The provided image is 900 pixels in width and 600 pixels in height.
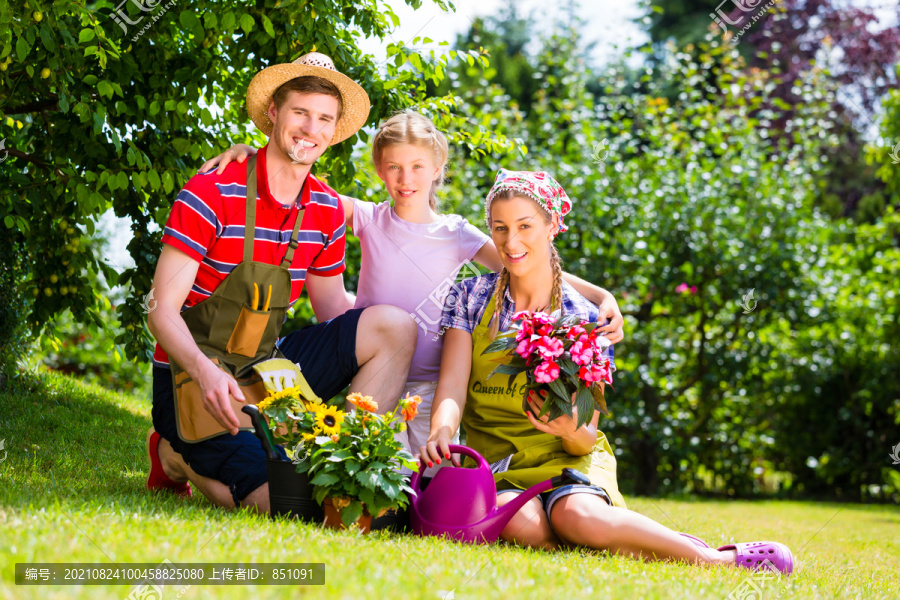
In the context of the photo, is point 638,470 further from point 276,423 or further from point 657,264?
point 276,423

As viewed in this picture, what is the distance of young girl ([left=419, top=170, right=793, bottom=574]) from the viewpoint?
2748mm

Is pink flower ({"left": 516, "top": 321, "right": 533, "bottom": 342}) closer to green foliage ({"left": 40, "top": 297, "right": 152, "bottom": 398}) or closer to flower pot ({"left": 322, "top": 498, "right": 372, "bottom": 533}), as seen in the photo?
flower pot ({"left": 322, "top": 498, "right": 372, "bottom": 533})

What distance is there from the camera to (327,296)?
355cm

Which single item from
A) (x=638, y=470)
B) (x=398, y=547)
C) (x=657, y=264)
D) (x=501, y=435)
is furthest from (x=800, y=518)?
(x=398, y=547)

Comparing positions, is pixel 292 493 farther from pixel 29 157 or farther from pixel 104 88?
pixel 29 157

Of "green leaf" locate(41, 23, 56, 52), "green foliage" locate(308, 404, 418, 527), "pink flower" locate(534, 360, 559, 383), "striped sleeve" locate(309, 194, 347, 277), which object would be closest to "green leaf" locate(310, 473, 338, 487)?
"green foliage" locate(308, 404, 418, 527)

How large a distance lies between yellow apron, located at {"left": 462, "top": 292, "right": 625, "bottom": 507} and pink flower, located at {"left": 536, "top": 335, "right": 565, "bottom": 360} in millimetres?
214

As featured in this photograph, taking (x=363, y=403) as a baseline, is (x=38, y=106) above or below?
above

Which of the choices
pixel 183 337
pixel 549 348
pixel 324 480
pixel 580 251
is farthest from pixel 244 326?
pixel 580 251

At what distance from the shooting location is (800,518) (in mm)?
6453

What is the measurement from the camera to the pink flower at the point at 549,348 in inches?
108

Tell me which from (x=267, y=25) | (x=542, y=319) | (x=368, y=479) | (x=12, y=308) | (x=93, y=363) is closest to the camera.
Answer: (x=368, y=479)

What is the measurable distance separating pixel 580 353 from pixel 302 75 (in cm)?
162

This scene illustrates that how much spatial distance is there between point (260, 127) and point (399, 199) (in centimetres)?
69
